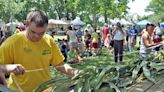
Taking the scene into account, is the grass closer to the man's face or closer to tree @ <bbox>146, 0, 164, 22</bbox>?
the man's face

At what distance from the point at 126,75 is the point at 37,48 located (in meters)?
0.96

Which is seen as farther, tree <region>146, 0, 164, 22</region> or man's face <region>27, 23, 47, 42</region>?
tree <region>146, 0, 164, 22</region>

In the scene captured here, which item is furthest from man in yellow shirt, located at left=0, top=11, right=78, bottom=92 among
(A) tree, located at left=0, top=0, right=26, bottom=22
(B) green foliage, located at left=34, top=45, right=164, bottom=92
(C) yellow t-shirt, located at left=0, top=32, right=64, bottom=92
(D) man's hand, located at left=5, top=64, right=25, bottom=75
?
(A) tree, located at left=0, top=0, right=26, bottom=22

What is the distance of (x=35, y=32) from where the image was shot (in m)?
3.20

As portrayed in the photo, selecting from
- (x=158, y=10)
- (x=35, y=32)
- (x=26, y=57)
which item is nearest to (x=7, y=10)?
(x=158, y=10)

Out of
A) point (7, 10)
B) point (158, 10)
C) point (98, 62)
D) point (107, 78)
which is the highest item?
point (7, 10)

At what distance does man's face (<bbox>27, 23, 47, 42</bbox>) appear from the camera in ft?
10.2

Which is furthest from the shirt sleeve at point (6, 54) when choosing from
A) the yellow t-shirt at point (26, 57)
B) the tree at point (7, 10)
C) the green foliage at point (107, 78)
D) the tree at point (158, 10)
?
the tree at point (158, 10)

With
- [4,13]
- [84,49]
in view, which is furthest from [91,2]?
[84,49]

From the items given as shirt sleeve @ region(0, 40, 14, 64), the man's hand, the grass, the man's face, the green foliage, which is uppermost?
the man's face

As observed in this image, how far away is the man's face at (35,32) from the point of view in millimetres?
3121

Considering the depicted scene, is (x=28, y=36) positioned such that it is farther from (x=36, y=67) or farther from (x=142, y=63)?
(x=142, y=63)

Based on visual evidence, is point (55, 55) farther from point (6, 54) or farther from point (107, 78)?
point (107, 78)

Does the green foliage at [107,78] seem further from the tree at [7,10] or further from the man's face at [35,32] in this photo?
the tree at [7,10]
